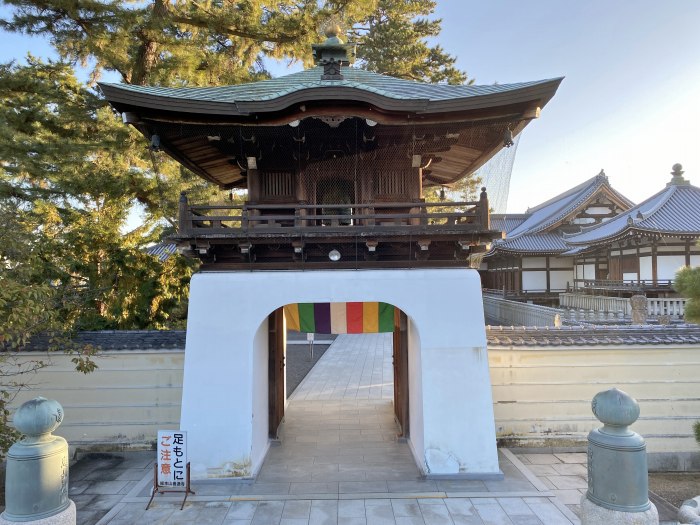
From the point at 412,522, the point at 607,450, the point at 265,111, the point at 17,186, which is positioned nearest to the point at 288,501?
Result: the point at 412,522

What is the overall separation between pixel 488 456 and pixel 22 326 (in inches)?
310

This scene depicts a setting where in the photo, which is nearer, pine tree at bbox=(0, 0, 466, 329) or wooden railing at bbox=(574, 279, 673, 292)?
pine tree at bbox=(0, 0, 466, 329)

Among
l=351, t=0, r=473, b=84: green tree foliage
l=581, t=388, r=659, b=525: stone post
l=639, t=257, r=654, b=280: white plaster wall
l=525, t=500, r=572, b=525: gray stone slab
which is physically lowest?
l=525, t=500, r=572, b=525: gray stone slab

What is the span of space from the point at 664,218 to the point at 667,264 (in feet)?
7.44

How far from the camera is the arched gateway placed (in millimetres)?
6484

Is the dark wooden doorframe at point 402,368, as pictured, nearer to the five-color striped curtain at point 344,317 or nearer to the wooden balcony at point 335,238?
the five-color striped curtain at point 344,317

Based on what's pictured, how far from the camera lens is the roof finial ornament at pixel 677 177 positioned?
22.4m

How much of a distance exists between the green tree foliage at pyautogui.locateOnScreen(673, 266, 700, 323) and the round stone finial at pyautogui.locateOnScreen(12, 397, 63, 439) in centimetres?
838

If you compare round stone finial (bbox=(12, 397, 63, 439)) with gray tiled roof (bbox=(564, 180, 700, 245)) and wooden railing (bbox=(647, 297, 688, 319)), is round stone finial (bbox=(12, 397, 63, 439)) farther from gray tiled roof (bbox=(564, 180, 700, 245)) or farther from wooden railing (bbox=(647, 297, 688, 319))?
gray tiled roof (bbox=(564, 180, 700, 245))

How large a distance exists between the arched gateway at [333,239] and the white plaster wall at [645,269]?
16.8 meters

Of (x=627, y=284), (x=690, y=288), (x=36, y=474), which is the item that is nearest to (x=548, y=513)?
(x=690, y=288)

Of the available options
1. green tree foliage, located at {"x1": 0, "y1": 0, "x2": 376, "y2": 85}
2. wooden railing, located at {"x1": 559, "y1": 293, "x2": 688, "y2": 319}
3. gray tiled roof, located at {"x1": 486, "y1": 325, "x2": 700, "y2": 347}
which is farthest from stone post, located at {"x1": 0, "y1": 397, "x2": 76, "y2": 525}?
wooden railing, located at {"x1": 559, "y1": 293, "x2": 688, "y2": 319}

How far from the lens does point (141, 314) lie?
1219 cm

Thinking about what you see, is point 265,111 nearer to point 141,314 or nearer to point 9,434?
point 9,434
